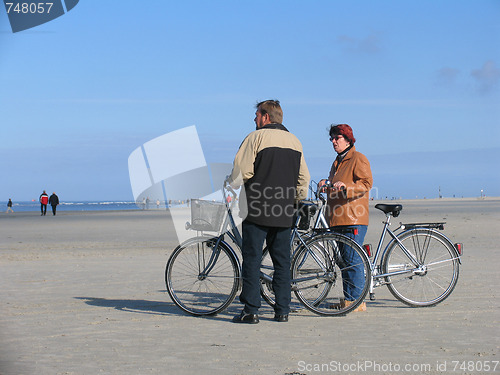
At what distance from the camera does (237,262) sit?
6516 mm

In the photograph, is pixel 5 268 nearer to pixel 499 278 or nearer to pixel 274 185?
pixel 274 185

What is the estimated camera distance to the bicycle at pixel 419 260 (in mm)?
6941

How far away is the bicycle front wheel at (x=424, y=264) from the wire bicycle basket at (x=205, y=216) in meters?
1.86

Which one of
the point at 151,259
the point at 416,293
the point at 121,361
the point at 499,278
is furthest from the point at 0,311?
the point at 499,278

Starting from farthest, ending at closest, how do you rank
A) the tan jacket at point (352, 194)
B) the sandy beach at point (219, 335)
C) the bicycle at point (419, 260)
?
the bicycle at point (419, 260) → the tan jacket at point (352, 194) → the sandy beach at point (219, 335)

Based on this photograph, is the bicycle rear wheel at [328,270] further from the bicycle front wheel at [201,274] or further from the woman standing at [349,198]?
the bicycle front wheel at [201,274]

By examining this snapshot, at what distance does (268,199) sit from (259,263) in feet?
2.09

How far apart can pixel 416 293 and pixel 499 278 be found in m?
2.47

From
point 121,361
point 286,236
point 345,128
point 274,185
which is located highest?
point 345,128

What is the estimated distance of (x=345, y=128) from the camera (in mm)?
7031

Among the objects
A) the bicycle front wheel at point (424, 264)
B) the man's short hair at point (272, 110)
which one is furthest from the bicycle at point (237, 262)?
the man's short hair at point (272, 110)

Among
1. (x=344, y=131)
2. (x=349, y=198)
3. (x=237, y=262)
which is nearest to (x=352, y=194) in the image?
(x=349, y=198)

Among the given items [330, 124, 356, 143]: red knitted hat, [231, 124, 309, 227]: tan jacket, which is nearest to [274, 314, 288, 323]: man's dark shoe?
[231, 124, 309, 227]: tan jacket

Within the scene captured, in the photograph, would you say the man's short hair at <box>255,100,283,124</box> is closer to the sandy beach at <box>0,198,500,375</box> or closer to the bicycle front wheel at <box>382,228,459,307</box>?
the bicycle front wheel at <box>382,228,459,307</box>
